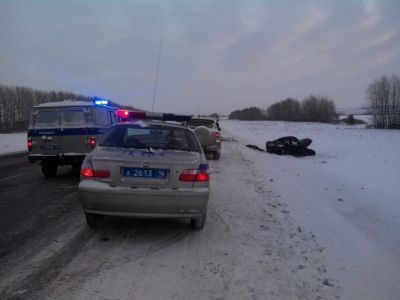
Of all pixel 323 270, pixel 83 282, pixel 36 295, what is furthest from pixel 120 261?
pixel 323 270

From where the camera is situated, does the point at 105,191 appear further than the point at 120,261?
Yes

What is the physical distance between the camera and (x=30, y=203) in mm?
8047

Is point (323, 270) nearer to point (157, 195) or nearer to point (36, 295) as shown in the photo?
point (157, 195)

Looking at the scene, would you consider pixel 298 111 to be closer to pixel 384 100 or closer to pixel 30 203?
pixel 384 100

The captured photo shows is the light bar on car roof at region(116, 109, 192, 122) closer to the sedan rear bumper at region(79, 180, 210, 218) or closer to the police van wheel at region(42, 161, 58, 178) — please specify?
the sedan rear bumper at region(79, 180, 210, 218)

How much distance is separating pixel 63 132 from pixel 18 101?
265 ft

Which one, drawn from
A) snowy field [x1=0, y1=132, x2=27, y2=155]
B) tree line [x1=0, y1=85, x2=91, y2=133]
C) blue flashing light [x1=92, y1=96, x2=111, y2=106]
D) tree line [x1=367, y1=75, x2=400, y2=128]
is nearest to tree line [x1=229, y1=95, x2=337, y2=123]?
tree line [x1=367, y1=75, x2=400, y2=128]

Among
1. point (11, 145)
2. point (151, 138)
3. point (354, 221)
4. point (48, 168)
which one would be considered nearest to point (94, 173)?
point (151, 138)

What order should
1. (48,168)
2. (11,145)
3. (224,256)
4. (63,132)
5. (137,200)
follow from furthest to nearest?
1. (11,145)
2. (48,168)
3. (63,132)
4. (137,200)
5. (224,256)

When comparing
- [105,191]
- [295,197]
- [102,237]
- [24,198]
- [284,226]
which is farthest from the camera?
Result: [295,197]

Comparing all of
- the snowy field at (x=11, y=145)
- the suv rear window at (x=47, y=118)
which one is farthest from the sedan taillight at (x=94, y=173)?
the snowy field at (x=11, y=145)

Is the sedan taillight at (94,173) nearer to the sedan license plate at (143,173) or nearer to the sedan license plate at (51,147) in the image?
the sedan license plate at (143,173)

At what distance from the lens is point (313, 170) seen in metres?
16.4

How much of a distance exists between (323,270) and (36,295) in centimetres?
302
